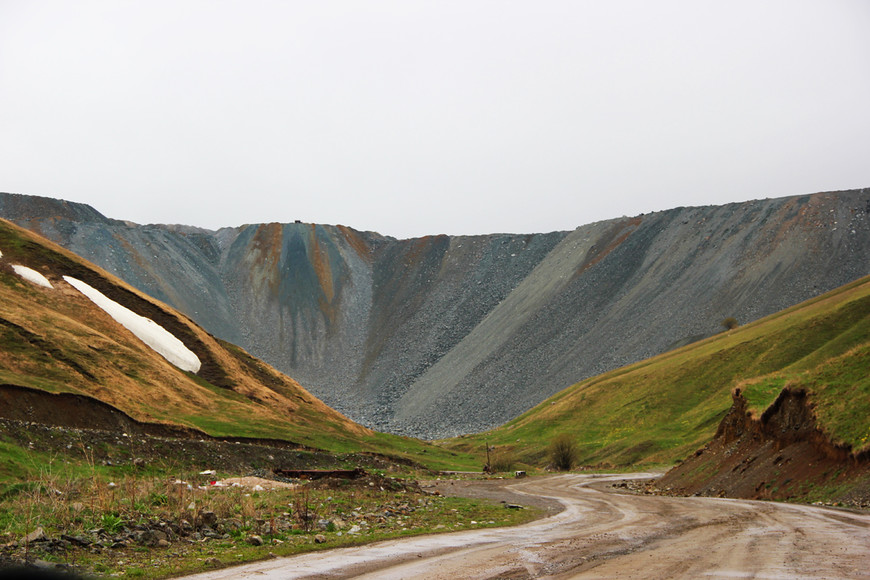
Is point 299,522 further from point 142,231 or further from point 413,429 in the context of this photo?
point 142,231

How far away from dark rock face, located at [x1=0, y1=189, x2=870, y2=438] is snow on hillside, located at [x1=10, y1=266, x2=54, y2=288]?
62820 mm

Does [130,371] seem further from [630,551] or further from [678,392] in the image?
[678,392]

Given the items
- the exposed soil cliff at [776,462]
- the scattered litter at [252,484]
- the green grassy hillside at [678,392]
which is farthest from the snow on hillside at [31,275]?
the green grassy hillside at [678,392]

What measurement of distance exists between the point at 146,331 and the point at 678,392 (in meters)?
55.1

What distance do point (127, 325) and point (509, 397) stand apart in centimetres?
6772

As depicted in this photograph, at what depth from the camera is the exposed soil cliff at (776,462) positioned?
26.9 meters

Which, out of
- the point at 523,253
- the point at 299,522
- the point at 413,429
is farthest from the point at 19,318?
the point at 523,253

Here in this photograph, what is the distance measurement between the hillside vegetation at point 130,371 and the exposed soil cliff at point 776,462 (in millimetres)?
27667

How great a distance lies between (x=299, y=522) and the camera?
21.0m

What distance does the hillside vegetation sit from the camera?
4441 cm

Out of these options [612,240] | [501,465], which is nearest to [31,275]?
[501,465]

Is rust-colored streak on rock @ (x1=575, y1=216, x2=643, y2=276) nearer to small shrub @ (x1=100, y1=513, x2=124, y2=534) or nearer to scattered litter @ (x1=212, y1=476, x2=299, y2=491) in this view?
scattered litter @ (x1=212, y1=476, x2=299, y2=491)

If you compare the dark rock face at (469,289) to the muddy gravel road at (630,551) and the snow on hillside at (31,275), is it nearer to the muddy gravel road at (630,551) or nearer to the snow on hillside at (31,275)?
the snow on hillside at (31,275)

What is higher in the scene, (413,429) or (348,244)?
(348,244)
